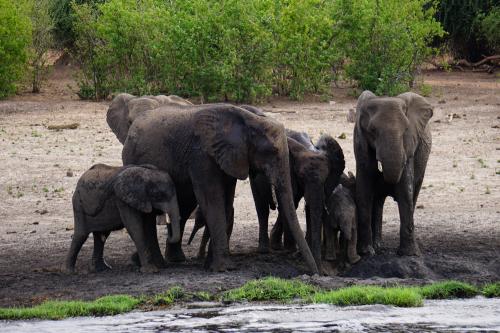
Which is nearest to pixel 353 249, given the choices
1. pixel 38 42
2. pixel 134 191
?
pixel 134 191

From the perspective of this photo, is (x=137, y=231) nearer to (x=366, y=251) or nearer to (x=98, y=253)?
(x=98, y=253)

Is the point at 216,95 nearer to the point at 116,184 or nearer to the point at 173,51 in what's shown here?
the point at 173,51

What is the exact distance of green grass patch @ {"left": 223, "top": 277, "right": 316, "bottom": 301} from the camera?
419 inches

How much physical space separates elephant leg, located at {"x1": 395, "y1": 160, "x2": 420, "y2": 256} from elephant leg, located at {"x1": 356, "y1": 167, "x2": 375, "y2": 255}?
291 mm

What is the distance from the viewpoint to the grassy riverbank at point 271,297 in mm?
10188

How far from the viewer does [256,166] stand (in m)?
11.8

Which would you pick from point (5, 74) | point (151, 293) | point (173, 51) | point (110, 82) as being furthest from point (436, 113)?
point (151, 293)

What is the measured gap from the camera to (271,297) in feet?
35.0

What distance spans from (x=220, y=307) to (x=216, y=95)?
16.8 meters

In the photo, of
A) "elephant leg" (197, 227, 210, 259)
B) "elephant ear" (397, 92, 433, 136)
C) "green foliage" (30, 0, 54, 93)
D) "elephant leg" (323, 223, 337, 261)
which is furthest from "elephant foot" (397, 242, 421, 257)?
"green foliage" (30, 0, 54, 93)

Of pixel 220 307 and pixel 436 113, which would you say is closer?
pixel 220 307

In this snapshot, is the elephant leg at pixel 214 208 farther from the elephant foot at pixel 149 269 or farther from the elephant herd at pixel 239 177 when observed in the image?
the elephant foot at pixel 149 269

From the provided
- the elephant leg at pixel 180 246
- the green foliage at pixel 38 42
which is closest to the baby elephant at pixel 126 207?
the elephant leg at pixel 180 246

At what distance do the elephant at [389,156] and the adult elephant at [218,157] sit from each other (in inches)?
38.4
